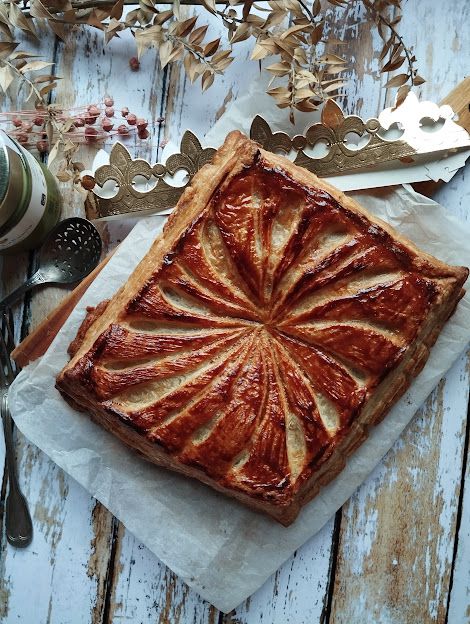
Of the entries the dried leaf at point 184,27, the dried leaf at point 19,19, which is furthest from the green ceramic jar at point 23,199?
the dried leaf at point 184,27

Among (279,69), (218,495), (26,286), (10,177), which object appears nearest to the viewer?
(10,177)

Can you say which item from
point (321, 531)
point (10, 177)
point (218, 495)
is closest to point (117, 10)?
point (10, 177)

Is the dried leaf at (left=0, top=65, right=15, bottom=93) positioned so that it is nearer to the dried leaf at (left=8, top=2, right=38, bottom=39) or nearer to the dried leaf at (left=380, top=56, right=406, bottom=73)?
the dried leaf at (left=8, top=2, right=38, bottom=39)

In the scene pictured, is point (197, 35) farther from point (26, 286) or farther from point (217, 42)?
point (26, 286)

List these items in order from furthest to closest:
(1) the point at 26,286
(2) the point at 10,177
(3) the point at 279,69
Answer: (1) the point at 26,286
(3) the point at 279,69
(2) the point at 10,177

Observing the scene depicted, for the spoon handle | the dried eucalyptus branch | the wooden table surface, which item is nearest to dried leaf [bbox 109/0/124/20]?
the wooden table surface

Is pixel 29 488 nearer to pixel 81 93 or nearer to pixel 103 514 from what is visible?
pixel 103 514
